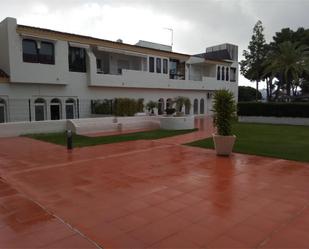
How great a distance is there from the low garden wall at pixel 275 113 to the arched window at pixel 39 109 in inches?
597

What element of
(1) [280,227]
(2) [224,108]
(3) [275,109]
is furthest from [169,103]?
(1) [280,227]

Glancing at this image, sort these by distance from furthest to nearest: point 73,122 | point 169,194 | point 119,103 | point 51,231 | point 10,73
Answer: point 119,103, point 10,73, point 73,122, point 169,194, point 51,231

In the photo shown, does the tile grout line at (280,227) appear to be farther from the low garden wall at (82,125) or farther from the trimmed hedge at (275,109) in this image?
the trimmed hedge at (275,109)

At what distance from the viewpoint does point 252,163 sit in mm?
8609

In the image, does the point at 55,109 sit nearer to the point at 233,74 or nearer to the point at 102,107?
the point at 102,107

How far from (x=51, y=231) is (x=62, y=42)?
1841cm

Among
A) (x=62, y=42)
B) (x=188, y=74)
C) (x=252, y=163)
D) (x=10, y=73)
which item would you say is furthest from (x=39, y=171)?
(x=188, y=74)

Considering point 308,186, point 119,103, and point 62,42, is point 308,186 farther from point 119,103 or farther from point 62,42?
point 62,42

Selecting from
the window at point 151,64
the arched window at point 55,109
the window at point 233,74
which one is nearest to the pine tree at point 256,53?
the window at point 233,74

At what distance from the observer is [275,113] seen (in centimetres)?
2261

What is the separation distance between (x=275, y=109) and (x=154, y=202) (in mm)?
19632

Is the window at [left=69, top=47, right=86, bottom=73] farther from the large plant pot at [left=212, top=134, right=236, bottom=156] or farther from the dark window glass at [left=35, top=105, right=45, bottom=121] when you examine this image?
the large plant pot at [left=212, top=134, right=236, bottom=156]

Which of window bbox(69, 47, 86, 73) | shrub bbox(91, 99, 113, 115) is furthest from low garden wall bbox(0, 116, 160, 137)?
window bbox(69, 47, 86, 73)

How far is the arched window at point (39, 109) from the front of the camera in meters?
19.9
